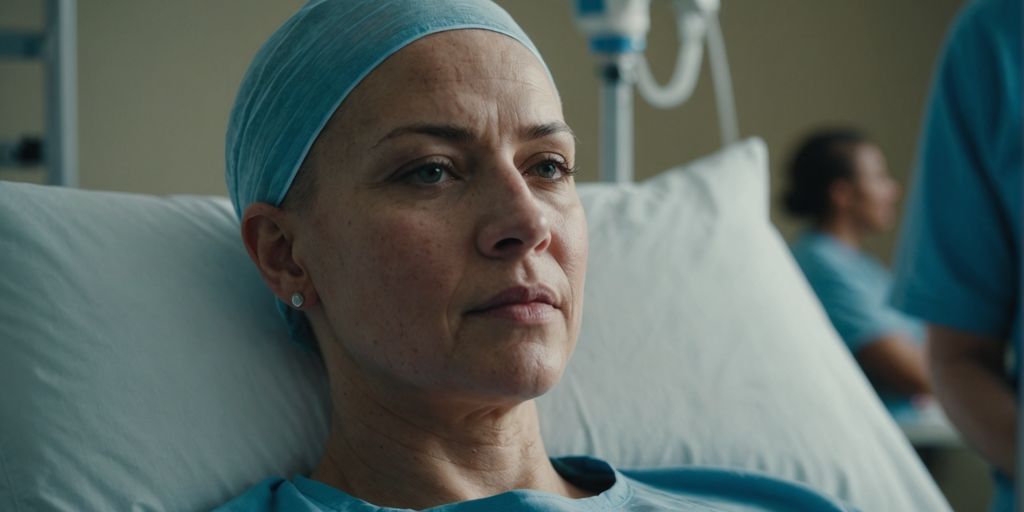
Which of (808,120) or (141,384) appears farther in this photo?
(808,120)

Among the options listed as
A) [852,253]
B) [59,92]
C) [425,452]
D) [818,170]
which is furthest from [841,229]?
[425,452]

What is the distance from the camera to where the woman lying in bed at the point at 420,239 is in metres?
1.01

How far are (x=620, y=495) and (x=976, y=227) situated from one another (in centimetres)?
57

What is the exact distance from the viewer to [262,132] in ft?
3.65

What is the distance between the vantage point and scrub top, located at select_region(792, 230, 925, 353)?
11.2 feet

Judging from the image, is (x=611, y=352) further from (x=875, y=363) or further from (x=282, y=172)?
(x=875, y=363)

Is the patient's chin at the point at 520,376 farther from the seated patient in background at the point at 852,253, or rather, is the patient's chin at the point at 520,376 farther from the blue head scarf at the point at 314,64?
the seated patient in background at the point at 852,253

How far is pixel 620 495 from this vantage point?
1.14 metres

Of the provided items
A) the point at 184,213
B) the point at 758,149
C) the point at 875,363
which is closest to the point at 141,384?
the point at 184,213

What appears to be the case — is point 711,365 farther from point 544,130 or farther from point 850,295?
point 850,295

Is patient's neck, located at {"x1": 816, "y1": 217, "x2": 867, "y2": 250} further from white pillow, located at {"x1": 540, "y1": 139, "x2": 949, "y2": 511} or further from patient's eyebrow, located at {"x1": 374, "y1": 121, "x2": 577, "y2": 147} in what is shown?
patient's eyebrow, located at {"x1": 374, "y1": 121, "x2": 577, "y2": 147}

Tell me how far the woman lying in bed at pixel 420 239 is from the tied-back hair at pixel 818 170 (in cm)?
287

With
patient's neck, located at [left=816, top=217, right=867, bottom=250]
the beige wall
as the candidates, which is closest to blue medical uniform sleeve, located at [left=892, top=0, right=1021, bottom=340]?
the beige wall

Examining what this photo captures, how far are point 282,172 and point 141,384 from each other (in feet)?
0.82
